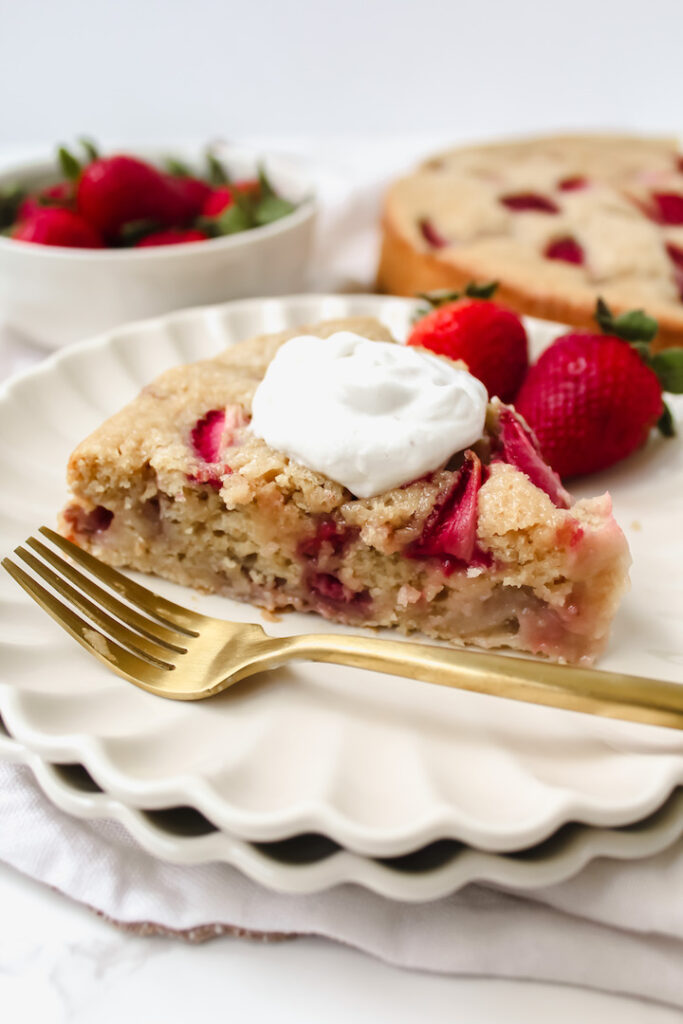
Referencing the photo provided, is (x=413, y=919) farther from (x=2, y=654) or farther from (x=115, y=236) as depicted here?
(x=115, y=236)

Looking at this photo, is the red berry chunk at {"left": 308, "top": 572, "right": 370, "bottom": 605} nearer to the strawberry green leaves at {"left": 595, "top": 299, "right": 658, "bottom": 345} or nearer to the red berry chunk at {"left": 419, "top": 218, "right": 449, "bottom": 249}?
the strawberry green leaves at {"left": 595, "top": 299, "right": 658, "bottom": 345}

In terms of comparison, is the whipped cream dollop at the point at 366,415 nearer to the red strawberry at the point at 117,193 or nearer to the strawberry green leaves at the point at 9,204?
the red strawberry at the point at 117,193

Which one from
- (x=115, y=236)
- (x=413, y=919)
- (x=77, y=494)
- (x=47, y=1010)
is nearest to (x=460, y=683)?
(x=413, y=919)

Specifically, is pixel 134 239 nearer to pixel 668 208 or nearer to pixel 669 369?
pixel 669 369

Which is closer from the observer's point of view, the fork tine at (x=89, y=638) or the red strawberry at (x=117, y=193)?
the fork tine at (x=89, y=638)

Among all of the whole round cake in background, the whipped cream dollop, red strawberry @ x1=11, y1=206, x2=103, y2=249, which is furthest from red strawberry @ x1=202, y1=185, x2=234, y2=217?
the whipped cream dollop

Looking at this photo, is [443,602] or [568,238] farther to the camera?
[568,238]

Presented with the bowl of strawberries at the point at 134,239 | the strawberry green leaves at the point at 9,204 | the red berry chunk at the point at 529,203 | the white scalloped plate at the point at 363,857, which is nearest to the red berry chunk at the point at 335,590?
the white scalloped plate at the point at 363,857
